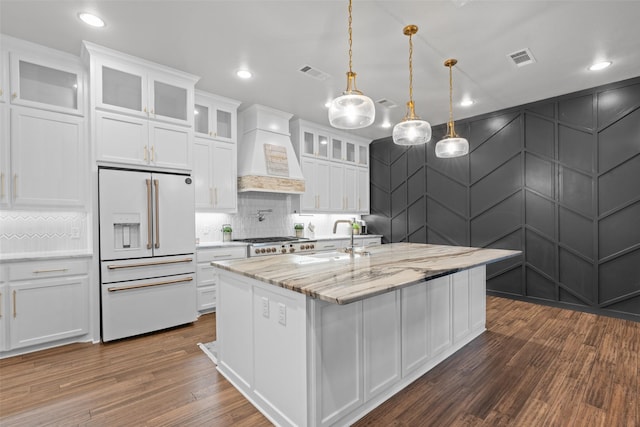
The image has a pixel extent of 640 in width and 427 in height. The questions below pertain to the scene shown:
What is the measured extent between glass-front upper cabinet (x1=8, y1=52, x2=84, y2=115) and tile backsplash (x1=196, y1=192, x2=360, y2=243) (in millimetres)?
1896

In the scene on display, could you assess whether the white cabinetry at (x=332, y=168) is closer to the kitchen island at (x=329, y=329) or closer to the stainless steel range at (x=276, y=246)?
the stainless steel range at (x=276, y=246)

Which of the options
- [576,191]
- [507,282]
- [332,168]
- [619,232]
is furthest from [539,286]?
[332,168]

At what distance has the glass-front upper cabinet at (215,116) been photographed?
413cm

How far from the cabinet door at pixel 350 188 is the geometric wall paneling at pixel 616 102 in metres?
3.64

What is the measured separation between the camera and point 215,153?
428 centimetres

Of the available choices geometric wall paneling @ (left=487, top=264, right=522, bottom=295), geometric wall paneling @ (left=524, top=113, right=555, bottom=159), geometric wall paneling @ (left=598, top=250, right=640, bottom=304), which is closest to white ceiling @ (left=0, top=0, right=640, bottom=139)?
geometric wall paneling @ (left=524, top=113, right=555, bottom=159)

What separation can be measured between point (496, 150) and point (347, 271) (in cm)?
394

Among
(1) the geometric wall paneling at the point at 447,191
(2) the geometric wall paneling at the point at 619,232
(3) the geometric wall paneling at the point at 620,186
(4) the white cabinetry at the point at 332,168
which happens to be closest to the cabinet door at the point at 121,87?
(4) the white cabinetry at the point at 332,168

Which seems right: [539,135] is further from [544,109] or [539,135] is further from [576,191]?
[576,191]

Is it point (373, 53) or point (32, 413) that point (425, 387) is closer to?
point (32, 413)

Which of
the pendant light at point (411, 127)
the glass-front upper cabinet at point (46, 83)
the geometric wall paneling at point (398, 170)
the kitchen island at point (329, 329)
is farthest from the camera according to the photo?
the geometric wall paneling at point (398, 170)

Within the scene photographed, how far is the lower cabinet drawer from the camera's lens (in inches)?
152

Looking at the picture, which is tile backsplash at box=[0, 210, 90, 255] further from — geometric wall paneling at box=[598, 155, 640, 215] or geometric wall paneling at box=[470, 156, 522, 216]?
geometric wall paneling at box=[598, 155, 640, 215]

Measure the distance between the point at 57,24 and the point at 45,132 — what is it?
99 centimetres
